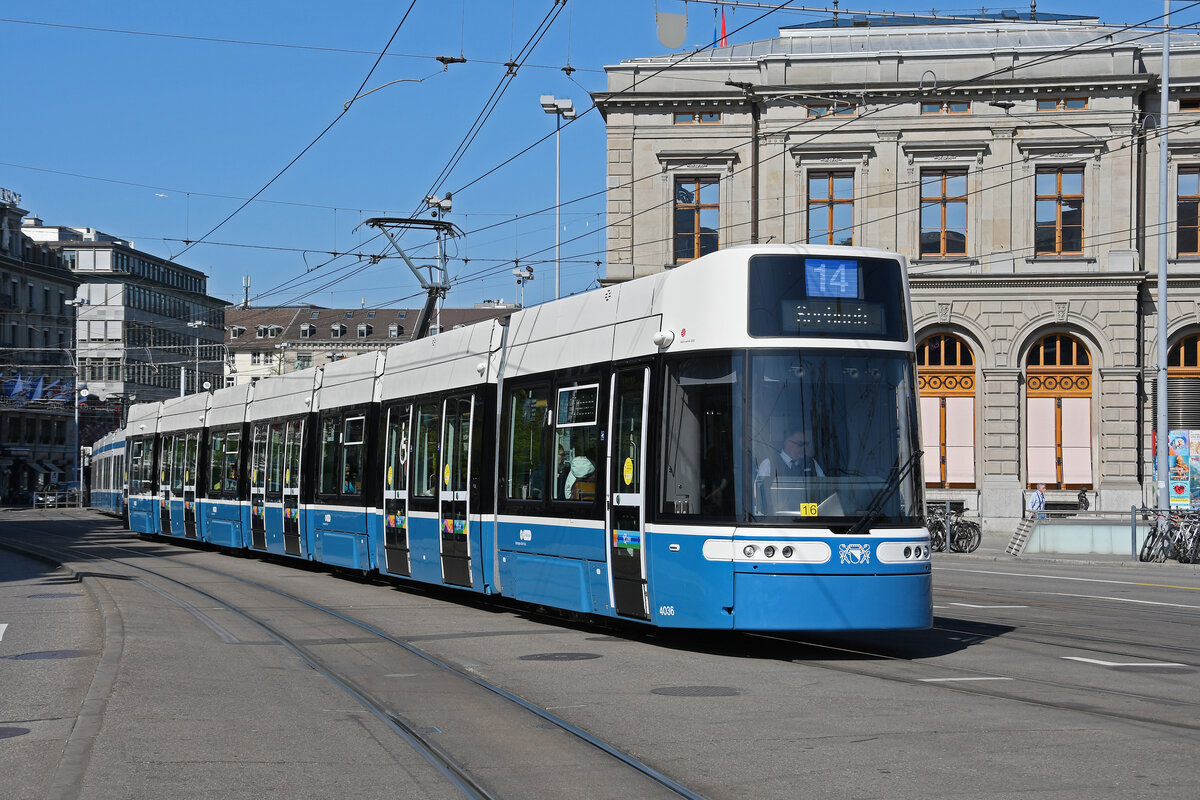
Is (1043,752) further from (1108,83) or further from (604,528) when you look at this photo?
(1108,83)

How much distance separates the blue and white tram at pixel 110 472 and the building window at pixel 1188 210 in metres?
32.2

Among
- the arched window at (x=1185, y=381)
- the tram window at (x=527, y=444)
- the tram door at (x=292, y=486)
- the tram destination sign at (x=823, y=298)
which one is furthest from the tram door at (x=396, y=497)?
the arched window at (x=1185, y=381)

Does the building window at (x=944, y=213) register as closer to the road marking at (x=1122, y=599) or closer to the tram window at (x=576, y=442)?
the road marking at (x=1122, y=599)

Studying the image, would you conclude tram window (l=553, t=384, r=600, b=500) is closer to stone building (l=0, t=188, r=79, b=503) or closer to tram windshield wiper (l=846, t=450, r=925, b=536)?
tram windshield wiper (l=846, t=450, r=925, b=536)

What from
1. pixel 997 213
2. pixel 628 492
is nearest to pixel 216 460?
pixel 628 492

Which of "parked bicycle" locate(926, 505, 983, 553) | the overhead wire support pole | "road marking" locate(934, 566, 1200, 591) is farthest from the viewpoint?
"parked bicycle" locate(926, 505, 983, 553)

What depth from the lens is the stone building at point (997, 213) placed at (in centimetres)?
4341

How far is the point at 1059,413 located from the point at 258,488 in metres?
25.2

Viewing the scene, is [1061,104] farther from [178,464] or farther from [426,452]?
[426,452]

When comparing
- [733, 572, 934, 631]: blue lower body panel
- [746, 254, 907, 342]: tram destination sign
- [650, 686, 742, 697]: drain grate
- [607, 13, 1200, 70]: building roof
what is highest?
[607, 13, 1200, 70]: building roof

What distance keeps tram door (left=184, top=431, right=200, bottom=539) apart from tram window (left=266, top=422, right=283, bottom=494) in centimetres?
643

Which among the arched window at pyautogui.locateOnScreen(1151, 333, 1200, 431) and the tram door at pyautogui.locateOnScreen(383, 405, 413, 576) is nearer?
the tram door at pyautogui.locateOnScreen(383, 405, 413, 576)

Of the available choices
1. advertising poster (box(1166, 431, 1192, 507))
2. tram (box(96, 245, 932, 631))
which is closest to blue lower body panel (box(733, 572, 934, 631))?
tram (box(96, 245, 932, 631))

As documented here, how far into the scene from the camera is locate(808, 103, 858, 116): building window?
44406 mm
